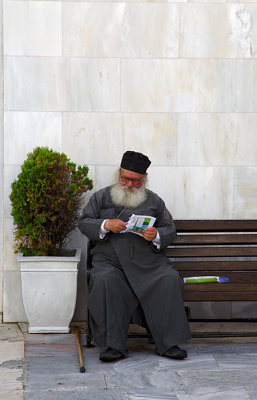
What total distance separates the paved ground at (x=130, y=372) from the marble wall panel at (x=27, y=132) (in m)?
1.58

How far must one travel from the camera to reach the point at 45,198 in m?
5.66

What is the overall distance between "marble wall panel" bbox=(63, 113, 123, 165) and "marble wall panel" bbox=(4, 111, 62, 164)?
0.31 ft

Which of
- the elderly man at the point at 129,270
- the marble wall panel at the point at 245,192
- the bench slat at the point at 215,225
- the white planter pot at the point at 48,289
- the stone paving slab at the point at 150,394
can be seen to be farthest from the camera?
the marble wall panel at the point at 245,192

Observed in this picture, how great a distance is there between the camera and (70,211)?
578 cm

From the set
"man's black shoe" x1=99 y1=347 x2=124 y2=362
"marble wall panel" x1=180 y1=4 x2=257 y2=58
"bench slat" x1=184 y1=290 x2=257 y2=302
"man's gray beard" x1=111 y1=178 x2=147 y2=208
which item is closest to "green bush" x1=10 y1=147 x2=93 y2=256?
"man's gray beard" x1=111 y1=178 x2=147 y2=208

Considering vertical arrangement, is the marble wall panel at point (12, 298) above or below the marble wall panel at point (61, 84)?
below

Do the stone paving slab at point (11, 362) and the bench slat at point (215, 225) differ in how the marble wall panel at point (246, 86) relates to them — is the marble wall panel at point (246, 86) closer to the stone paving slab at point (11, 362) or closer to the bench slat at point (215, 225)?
the bench slat at point (215, 225)

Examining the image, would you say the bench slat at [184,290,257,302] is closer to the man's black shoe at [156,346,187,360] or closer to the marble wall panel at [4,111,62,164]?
the man's black shoe at [156,346,187,360]

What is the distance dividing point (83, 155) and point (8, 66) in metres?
1.00

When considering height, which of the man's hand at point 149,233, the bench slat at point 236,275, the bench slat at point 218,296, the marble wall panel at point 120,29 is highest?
the marble wall panel at point 120,29

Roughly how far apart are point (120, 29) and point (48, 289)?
2.30m

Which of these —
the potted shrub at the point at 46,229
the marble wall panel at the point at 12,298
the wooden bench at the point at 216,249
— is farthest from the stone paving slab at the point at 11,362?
the wooden bench at the point at 216,249

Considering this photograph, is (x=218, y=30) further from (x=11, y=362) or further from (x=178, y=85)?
(x=11, y=362)

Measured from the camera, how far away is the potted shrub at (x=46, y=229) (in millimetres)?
→ 5633
